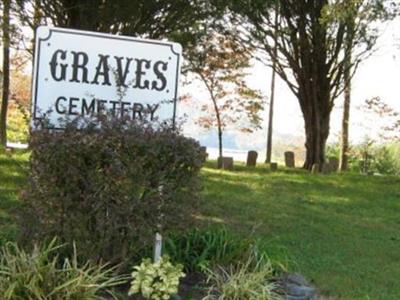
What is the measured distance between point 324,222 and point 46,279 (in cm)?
500

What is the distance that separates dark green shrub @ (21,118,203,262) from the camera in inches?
123

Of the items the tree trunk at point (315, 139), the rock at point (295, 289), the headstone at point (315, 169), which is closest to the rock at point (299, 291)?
the rock at point (295, 289)

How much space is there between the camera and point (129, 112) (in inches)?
148

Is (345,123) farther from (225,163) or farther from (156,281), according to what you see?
(156,281)

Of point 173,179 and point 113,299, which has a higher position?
point 173,179

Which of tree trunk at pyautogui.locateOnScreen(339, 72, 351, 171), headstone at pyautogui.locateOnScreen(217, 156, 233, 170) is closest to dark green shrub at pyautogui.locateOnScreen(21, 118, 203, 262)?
headstone at pyautogui.locateOnScreen(217, 156, 233, 170)

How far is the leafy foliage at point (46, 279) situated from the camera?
2961 mm

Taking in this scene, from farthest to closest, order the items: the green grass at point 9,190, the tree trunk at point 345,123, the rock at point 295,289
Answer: the tree trunk at point 345,123, the green grass at point 9,190, the rock at point 295,289

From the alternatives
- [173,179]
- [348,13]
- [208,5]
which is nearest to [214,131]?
[208,5]

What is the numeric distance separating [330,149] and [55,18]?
13.1m

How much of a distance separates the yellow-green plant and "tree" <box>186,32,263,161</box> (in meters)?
13.2

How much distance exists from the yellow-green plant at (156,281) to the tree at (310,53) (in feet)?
42.5

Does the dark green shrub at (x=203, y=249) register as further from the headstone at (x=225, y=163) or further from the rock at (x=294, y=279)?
the headstone at (x=225, y=163)

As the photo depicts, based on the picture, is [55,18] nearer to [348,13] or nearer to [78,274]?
[348,13]
